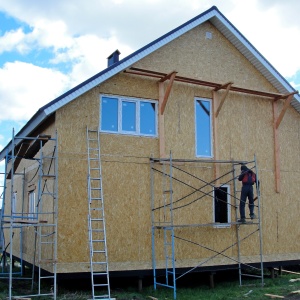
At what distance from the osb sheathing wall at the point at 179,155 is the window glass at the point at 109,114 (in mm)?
235

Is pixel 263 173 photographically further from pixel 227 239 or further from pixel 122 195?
pixel 122 195

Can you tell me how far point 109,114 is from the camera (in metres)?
13.3

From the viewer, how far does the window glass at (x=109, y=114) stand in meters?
13.2

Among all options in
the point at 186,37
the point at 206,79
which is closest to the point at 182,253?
the point at 206,79

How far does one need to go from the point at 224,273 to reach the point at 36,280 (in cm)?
648

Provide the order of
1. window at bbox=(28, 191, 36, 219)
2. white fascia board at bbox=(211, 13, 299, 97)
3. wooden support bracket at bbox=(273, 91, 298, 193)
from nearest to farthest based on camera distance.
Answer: white fascia board at bbox=(211, 13, 299, 97)
window at bbox=(28, 191, 36, 219)
wooden support bracket at bbox=(273, 91, 298, 193)

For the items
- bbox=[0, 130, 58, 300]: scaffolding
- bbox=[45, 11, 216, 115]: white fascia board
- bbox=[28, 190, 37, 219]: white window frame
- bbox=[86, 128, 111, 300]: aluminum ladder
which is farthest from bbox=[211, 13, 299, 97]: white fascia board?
bbox=[28, 190, 37, 219]: white window frame

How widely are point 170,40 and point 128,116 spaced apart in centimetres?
263

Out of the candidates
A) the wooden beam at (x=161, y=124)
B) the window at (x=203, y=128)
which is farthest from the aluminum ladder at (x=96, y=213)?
the window at (x=203, y=128)

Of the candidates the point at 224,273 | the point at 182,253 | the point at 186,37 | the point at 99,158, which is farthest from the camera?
the point at 224,273

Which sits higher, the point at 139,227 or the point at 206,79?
the point at 206,79

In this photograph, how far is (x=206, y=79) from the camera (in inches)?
584

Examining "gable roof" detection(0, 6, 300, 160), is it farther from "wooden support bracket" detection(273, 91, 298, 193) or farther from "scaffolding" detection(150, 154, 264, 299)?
"scaffolding" detection(150, 154, 264, 299)

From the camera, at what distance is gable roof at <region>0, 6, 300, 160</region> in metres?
12.2
